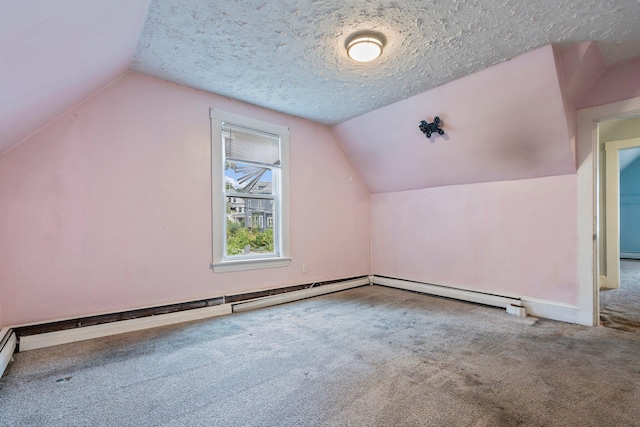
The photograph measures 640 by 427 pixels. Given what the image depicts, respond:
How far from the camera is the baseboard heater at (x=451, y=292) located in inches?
136

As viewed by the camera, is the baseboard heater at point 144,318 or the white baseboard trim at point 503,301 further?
the white baseboard trim at point 503,301

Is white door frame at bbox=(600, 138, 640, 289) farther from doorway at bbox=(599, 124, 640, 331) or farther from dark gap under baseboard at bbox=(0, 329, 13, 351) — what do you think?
dark gap under baseboard at bbox=(0, 329, 13, 351)

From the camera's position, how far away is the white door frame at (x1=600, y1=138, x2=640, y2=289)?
4.41 meters

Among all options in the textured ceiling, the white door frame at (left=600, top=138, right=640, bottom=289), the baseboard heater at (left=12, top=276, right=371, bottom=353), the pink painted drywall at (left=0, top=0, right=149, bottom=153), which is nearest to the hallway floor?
the white door frame at (left=600, top=138, right=640, bottom=289)

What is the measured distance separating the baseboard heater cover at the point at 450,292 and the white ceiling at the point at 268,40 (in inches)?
101

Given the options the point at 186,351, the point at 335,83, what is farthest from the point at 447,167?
the point at 186,351

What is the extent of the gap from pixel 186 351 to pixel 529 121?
3.84m

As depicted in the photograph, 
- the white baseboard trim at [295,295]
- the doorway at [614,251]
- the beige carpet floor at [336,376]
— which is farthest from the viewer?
the white baseboard trim at [295,295]

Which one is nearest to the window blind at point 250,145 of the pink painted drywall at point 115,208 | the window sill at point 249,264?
the pink painted drywall at point 115,208

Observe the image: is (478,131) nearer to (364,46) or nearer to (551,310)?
(364,46)

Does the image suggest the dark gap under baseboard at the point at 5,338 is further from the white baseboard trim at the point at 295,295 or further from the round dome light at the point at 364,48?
the round dome light at the point at 364,48

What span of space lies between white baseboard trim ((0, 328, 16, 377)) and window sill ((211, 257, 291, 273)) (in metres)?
1.61

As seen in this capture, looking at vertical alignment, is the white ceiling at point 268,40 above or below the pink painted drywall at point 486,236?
above

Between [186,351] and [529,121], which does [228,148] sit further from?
[529,121]
